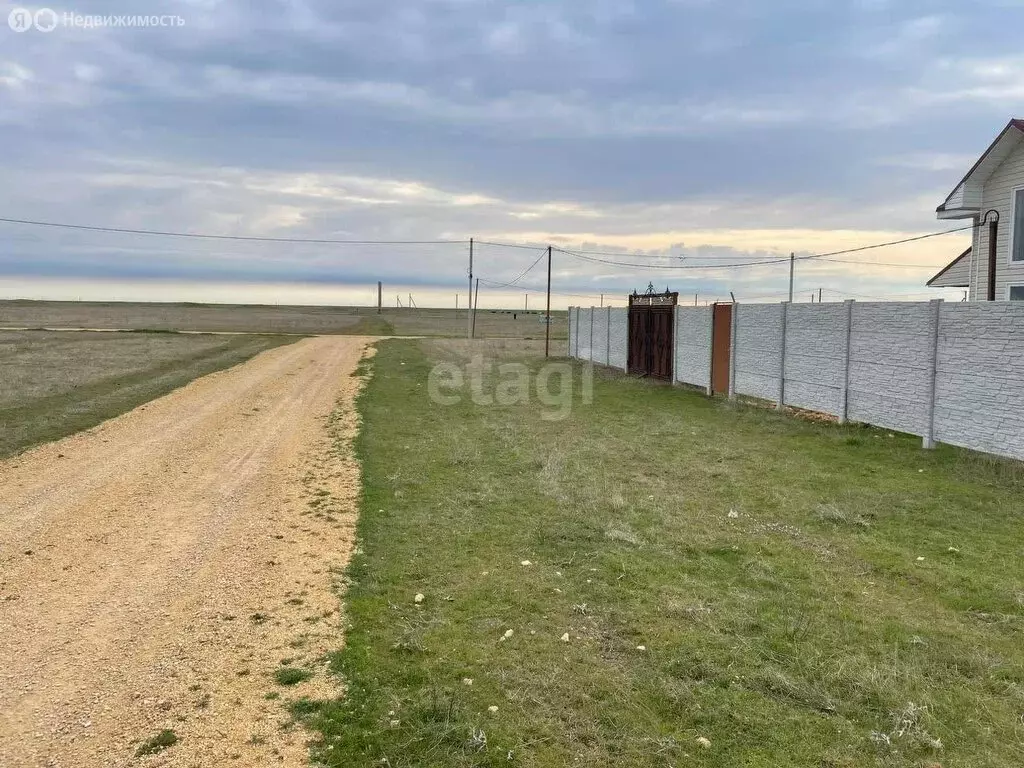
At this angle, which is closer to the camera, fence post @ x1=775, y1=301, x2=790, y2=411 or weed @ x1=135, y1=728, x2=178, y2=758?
weed @ x1=135, y1=728, x2=178, y2=758

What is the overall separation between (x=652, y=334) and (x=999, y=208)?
8.72m

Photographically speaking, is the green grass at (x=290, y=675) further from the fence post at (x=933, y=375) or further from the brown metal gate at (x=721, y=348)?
the brown metal gate at (x=721, y=348)

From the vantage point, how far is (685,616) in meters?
4.52

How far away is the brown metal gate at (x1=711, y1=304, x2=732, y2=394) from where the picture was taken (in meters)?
16.2

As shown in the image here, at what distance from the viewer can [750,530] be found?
6422 mm

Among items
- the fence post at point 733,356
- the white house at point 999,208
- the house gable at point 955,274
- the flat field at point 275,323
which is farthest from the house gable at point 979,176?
the flat field at point 275,323

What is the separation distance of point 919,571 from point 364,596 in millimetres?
4151

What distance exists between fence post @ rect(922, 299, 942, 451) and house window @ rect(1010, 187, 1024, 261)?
Answer: 6.71m

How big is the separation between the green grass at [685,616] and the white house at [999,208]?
786 cm

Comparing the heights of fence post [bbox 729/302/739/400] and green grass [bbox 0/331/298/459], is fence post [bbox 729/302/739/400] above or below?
above

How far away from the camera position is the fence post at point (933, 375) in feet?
31.9

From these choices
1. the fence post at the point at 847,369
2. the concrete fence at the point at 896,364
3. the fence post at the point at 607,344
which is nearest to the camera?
the concrete fence at the point at 896,364

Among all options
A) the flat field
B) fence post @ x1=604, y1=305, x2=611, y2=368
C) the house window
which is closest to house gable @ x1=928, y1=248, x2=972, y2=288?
the house window

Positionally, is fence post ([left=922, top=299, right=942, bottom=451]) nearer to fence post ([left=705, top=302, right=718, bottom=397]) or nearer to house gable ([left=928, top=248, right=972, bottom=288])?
fence post ([left=705, top=302, right=718, bottom=397])
